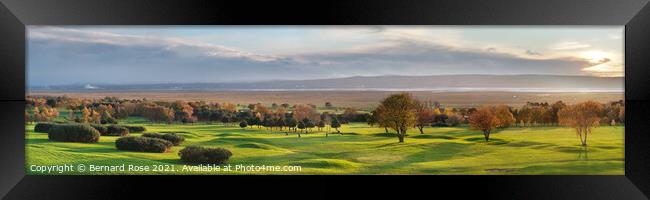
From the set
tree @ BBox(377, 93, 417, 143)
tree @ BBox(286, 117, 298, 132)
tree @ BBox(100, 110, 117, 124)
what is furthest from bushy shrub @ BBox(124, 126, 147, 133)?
tree @ BBox(377, 93, 417, 143)

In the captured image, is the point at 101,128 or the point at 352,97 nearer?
the point at 352,97

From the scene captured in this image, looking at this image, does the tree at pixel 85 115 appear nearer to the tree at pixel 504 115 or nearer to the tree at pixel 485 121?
the tree at pixel 485 121

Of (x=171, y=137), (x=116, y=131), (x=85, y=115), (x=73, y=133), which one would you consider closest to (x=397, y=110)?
(x=171, y=137)

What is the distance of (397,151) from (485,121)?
1.24m

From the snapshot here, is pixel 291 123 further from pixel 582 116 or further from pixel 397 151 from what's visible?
pixel 582 116

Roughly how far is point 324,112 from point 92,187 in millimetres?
3254

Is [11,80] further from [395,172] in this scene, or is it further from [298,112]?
[395,172]

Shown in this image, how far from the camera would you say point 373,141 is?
915 centimetres

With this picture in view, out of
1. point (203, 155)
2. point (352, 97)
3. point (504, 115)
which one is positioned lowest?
point (203, 155)

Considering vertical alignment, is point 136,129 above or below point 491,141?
above

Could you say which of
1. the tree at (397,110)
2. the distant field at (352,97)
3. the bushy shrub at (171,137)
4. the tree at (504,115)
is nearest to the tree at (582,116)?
the distant field at (352,97)

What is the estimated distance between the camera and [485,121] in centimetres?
913

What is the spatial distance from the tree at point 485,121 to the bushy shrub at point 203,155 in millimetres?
3302

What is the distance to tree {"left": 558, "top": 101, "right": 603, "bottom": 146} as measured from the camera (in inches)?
360
